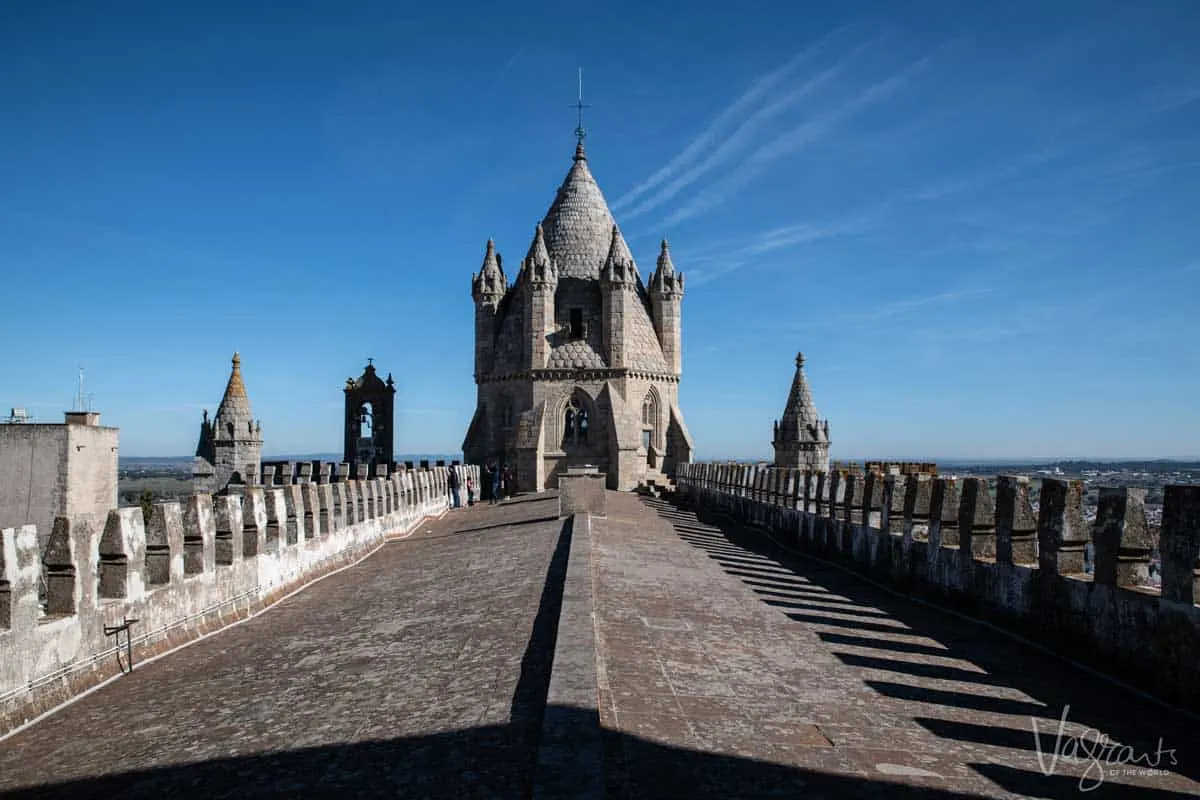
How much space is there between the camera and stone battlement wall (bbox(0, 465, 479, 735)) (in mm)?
7254

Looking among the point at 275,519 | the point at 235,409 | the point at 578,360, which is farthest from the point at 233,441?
the point at 275,519

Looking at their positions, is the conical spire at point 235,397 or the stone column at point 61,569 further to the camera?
the conical spire at point 235,397

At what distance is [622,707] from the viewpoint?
576cm

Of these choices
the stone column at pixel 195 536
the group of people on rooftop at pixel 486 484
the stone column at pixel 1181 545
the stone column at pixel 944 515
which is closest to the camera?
the stone column at pixel 1181 545

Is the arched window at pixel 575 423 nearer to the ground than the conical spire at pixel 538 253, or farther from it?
nearer to the ground

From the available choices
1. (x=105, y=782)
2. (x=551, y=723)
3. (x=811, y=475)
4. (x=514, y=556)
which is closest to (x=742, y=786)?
(x=551, y=723)

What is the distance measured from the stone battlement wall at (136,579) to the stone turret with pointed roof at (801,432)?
3127 cm

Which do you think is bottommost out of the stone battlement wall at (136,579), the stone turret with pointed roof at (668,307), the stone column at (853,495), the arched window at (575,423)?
the stone battlement wall at (136,579)

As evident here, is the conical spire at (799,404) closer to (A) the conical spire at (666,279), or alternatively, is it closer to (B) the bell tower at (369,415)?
(A) the conical spire at (666,279)

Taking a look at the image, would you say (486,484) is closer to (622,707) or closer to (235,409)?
(235,409)

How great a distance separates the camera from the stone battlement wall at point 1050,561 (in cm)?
698

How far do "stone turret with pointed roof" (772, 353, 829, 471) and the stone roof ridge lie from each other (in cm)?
2379

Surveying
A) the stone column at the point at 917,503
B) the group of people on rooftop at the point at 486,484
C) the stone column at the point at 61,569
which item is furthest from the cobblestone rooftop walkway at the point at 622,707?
the group of people on rooftop at the point at 486,484

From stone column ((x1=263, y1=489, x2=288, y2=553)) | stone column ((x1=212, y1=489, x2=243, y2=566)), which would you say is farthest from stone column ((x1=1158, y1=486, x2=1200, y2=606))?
stone column ((x1=263, y1=489, x2=288, y2=553))
